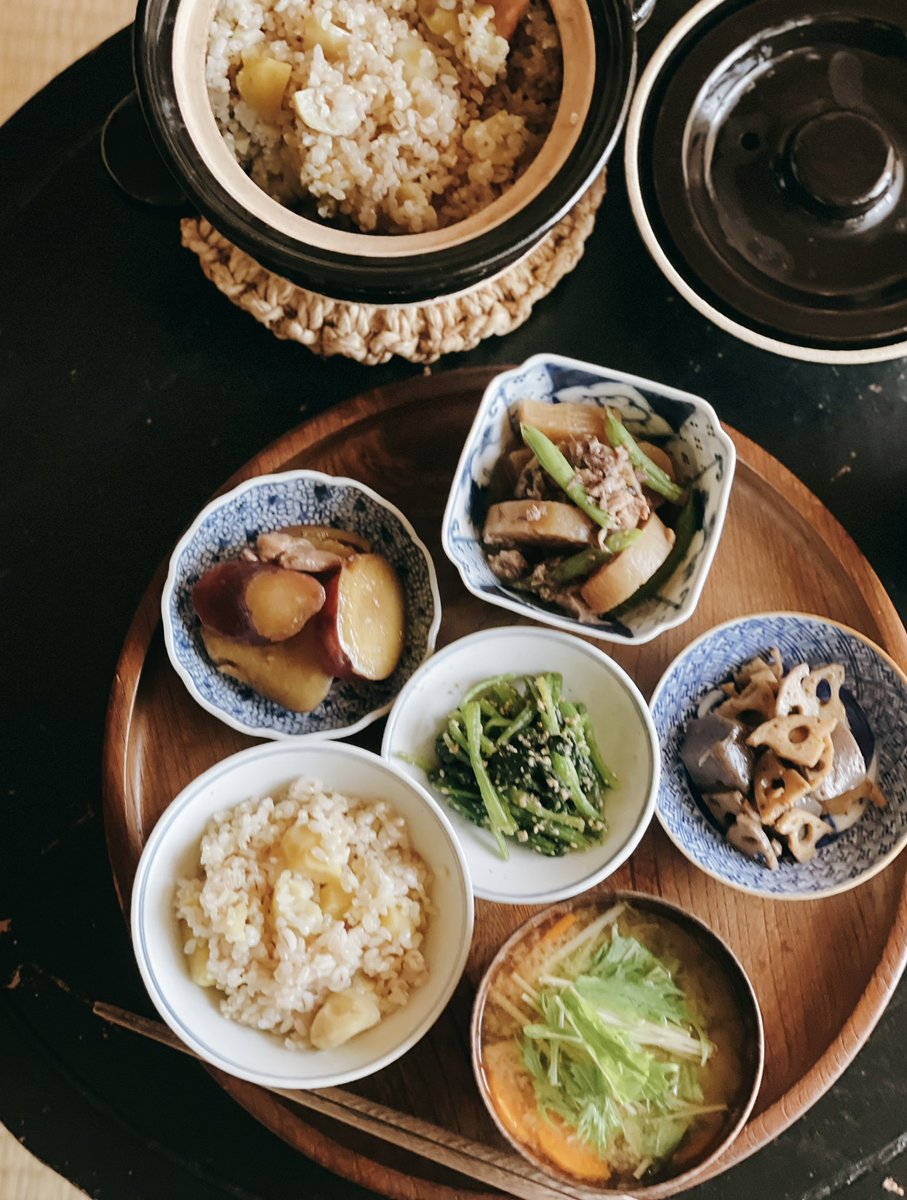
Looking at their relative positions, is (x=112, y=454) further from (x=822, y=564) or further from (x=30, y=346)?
(x=822, y=564)

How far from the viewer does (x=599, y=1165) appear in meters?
1.51

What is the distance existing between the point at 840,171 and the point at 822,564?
2.06 ft

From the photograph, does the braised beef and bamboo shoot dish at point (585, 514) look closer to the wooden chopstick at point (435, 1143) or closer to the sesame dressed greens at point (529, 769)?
the sesame dressed greens at point (529, 769)

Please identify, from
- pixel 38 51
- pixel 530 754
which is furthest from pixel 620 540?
pixel 38 51

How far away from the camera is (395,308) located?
5.33 feet

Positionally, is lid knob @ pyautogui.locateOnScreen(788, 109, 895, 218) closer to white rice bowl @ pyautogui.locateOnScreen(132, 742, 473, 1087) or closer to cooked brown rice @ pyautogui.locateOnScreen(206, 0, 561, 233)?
cooked brown rice @ pyautogui.locateOnScreen(206, 0, 561, 233)

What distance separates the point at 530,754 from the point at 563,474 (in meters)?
0.44

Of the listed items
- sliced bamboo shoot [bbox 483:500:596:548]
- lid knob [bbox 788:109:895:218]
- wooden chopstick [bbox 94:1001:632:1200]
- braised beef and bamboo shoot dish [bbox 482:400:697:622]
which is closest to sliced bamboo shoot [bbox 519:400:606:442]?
braised beef and bamboo shoot dish [bbox 482:400:697:622]

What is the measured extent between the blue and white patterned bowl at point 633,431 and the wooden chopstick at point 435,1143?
780 mm

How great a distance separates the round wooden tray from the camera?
160 centimetres

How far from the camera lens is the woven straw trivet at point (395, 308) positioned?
1.65 m

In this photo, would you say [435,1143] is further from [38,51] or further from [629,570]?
[38,51]

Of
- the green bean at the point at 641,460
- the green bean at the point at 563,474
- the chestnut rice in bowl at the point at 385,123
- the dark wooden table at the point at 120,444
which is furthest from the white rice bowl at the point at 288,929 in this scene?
the chestnut rice in bowl at the point at 385,123

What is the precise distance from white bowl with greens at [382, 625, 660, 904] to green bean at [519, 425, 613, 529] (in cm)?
21
